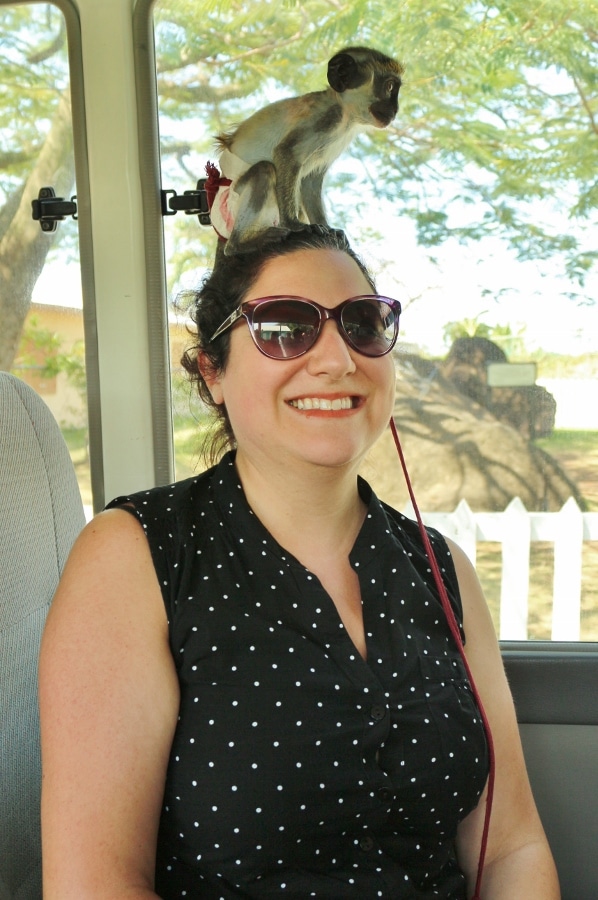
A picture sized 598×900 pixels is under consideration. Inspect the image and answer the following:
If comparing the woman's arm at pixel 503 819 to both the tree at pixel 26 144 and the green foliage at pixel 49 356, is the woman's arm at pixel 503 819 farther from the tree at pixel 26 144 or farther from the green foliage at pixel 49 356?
the tree at pixel 26 144

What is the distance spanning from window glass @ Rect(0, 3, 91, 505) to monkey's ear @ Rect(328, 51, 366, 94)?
703 mm

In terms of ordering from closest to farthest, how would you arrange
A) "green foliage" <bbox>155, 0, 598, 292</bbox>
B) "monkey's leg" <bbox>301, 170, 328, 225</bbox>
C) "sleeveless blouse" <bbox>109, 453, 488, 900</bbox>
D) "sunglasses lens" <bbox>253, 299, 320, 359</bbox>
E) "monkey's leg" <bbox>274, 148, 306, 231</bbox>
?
"sleeveless blouse" <bbox>109, 453, 488, 900</bbox>, "sunglasses lens" <bbox>253, 299, 320, 359</bbox>, "monkey's leg" <bbox>274, 148, 306, 231</bbox>, "monkey's leg" <bbox>301, 170, 328, 225</bbox>, "green foliage" <bbox>155, 0, 598, 292</bbox>

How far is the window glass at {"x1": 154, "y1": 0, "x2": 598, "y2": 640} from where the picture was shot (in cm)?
177

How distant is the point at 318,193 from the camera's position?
1614 millimetres

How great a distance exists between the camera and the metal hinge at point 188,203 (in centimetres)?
185

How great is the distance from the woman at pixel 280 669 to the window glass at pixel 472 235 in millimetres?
346

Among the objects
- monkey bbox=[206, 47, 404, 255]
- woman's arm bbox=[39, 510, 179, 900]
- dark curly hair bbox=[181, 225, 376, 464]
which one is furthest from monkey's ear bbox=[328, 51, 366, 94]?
woman's arm bbox=[39, 510, 179, 900]

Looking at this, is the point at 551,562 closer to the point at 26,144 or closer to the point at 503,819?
the point at 503,819

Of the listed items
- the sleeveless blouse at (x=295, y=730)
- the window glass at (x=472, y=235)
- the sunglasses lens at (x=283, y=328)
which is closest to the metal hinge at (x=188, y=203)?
the window glass at (x=472, y=235)

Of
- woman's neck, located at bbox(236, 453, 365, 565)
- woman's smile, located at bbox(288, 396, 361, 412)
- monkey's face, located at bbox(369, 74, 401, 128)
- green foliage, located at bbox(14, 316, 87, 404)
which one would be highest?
monkey's face, located at bbox(369, 74, 401, 128)

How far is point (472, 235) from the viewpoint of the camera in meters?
1.81

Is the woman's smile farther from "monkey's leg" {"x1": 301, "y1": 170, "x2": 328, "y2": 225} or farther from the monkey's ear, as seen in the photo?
the monkey's ear

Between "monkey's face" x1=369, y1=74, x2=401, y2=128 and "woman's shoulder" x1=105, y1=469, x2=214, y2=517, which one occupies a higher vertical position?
"monkey's face" x1=369, y1=74, x2=401, y2=128

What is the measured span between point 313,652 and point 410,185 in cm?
101
